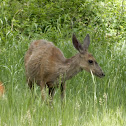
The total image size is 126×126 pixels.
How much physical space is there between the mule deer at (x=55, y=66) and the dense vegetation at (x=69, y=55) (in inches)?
8.2

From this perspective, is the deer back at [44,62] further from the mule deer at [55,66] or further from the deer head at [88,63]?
the deer head at [88,63]

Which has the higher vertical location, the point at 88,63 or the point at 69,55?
the point at 88,63

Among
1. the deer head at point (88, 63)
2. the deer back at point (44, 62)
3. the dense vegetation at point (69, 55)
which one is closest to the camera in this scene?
the dense vegetation at point (69, 55)

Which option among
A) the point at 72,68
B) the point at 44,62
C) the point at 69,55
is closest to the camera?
the point at 72,68

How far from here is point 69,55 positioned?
8.05 meters

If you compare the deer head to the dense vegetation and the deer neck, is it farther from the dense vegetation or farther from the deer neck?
the dense vegetation

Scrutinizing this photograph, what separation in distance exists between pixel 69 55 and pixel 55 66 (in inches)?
58.8

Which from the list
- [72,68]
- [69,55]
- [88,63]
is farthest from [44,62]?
[69,55]

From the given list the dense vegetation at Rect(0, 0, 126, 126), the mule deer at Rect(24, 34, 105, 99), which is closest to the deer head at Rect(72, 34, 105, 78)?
the mule deer at Rect(24, 34, 105, 99)

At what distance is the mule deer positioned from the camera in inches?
255

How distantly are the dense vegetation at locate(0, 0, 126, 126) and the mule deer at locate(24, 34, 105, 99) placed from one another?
0.69 feet

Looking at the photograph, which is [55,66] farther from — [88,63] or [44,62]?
[88,63]

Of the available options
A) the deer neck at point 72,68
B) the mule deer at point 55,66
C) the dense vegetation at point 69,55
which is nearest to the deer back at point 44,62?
the mule deer at point 55,66

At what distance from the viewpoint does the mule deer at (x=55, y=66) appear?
649cm
